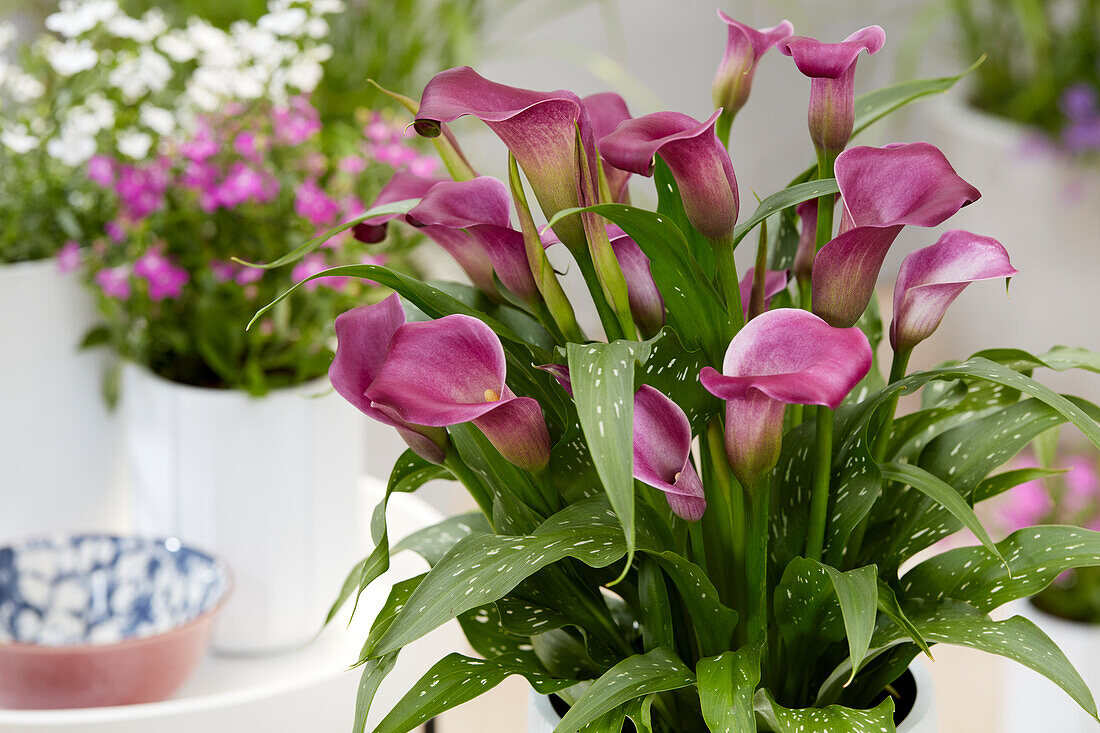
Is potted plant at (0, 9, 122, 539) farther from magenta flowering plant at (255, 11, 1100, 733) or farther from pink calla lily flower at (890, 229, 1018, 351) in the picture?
pink calla lily flower at (890, 229, 1018, 351)

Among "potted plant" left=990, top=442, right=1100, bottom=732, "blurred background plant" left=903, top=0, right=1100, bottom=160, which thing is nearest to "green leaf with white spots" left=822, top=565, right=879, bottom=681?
"potted plant" left=990, top=442, right=1100, bottom=732

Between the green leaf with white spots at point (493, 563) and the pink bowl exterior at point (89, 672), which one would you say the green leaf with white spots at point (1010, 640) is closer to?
the green leaf with white spots at point (493, 563)

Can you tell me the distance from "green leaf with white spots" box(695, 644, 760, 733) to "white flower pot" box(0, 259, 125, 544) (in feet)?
1.70

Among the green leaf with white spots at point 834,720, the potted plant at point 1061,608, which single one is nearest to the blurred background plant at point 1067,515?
the potted plant at point 1061,608

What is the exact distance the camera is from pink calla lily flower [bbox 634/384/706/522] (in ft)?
1.03

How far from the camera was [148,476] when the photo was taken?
2.34ft

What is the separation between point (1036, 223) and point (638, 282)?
1386 millimetres

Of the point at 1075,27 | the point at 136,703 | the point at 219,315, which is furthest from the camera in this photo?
the point at 1075,27

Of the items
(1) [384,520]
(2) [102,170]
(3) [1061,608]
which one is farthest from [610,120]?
(3) [1061,608]

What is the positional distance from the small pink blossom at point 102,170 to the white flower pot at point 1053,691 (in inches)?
25.3

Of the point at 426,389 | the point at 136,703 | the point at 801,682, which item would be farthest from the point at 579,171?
the point at 136,703

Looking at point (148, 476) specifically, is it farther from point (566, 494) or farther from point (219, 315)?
point (566, 494)

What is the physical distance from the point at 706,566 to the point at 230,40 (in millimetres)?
548

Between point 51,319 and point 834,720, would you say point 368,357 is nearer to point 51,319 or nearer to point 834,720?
point 834,720
